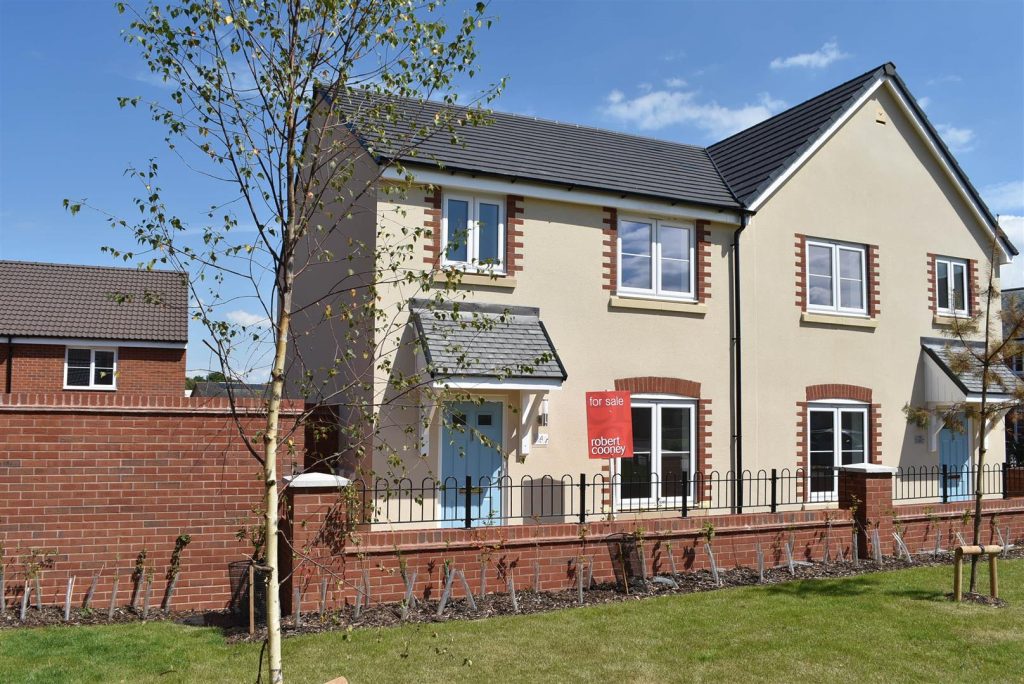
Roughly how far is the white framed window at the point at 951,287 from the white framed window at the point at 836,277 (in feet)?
7.16

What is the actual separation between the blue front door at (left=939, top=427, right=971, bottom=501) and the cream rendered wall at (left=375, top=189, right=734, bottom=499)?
5.44m

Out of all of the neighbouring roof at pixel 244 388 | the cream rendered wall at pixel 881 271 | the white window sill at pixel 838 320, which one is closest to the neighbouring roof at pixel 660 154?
the cream rendered wall at pixel 881 271

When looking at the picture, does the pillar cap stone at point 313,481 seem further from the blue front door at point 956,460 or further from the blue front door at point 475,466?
the blue front door at point 956,460

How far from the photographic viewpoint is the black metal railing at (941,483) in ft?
52.9

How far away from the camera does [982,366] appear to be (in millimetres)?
12031

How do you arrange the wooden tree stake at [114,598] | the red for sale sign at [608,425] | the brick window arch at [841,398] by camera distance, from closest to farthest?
the wooden tree stake at [114,598] → the red for sale sign at [608,425] → the brick window arch at [841,398]

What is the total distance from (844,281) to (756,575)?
25.2 feet

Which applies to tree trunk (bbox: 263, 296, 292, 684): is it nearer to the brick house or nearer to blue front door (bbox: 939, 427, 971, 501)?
the brick house

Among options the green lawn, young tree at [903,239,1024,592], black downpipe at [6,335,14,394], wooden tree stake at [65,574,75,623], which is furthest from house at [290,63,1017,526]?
black downpipe at [6,335,14,394]

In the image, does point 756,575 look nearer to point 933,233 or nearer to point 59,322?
point 933,233

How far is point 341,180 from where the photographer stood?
197 inches

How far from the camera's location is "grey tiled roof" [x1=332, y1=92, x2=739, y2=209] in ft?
43.9

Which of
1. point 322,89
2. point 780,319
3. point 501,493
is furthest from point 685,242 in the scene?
point 322,89

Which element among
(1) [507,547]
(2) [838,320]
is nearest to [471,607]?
(1) [507,547]
